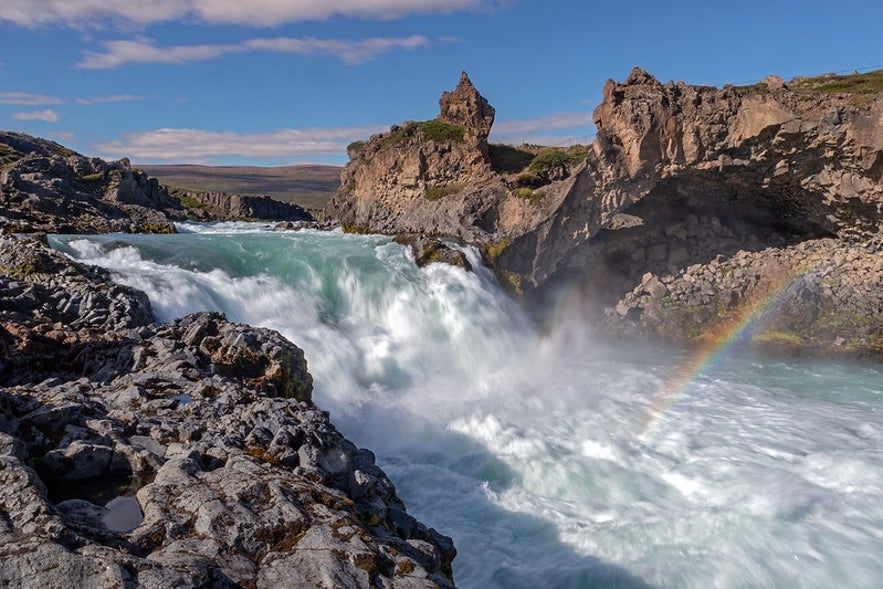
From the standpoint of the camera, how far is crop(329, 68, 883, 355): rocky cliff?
925 inches

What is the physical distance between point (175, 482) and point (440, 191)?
37.4m

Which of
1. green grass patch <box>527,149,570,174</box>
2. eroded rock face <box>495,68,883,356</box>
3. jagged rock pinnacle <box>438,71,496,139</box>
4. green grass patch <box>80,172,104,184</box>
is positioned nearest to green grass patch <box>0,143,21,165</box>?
green grass patch <box>80,172,104,184</box>

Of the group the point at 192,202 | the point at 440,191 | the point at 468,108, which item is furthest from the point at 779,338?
the point at 192,202

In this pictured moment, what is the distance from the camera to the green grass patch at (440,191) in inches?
1591

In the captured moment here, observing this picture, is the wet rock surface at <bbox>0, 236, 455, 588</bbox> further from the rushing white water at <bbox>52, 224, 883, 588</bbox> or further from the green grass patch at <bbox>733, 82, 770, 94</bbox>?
the green grass patch at <bbox>733, 82, 770, 94</bbox>

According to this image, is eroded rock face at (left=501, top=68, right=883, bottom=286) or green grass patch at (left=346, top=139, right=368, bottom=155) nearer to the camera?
eroded rock face at (left=501, top=68, right=883, bottom=286)

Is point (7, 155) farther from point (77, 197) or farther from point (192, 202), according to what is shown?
point (77, 197)

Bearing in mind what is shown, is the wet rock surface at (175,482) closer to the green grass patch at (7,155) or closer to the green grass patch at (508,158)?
the green grass patch at (508,158)

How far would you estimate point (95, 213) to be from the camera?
129 feet

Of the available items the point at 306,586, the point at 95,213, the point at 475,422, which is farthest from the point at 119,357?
the point at 95,213

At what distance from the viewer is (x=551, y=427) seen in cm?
1516

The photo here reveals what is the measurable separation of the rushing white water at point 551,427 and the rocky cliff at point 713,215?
9.79 ft

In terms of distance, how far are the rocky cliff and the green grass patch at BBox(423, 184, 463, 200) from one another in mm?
6984

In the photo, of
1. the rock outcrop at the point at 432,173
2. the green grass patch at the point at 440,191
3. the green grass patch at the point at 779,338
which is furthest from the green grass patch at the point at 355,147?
the green grass patch at the point at 779,338
